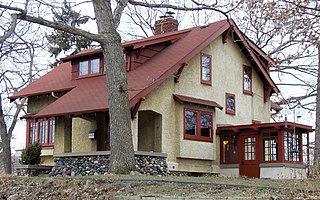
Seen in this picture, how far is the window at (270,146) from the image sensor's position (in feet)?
79.9

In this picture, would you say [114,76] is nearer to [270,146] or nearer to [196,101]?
[196,101]

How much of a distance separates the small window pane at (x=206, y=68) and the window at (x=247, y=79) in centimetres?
286

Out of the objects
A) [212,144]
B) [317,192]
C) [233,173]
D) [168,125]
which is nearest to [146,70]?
[168,125]

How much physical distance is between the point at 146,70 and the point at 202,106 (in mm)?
3044

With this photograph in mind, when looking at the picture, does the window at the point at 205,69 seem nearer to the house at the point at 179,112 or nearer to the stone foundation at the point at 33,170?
the house at the point at 179,112

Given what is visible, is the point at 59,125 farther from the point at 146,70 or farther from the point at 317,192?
the point at 317,192

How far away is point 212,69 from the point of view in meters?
25.9

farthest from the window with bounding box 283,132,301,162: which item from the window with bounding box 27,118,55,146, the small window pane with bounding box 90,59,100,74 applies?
the window with bounding box 27,118,55,146

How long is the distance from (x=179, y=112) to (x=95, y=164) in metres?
4.55

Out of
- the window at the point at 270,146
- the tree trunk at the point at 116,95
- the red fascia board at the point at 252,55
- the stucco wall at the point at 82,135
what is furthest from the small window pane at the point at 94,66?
the window at the point at 270,146

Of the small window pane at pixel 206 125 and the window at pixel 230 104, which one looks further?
the window at pixel 230 104

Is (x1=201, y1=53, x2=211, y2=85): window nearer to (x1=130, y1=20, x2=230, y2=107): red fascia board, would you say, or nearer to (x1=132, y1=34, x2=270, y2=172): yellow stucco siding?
(x1=132, y1=34, x2=270, y2=172): yellow stucco siding

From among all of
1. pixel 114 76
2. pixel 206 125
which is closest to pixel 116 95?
pixel 114 76

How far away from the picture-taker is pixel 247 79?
28.1 metres
